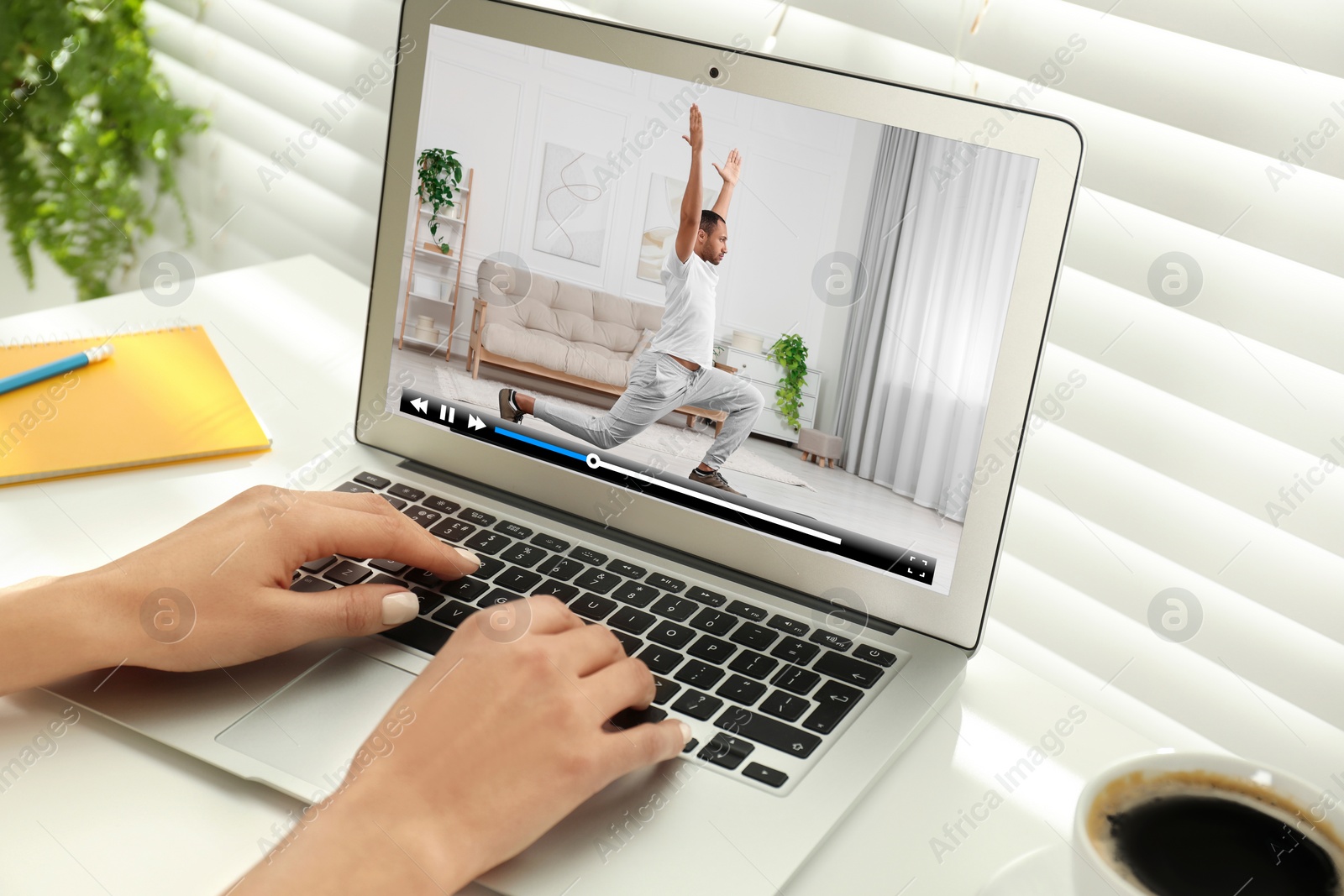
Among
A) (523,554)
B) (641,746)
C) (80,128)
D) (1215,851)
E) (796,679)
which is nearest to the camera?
(1215,851)

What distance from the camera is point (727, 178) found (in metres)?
0.70

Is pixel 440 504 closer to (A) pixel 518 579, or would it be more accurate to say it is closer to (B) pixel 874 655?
(A) pixel 518 579

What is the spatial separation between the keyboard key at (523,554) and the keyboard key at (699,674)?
16cm

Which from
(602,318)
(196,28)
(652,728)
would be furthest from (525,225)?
(196,28)

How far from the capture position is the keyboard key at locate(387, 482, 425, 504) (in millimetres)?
826

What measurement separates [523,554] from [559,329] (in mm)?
176

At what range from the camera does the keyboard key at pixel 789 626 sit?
71 cm

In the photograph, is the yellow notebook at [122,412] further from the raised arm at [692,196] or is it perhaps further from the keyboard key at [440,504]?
the raised arm at [692,196]

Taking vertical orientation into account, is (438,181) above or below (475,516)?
above

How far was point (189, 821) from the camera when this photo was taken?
533 mm

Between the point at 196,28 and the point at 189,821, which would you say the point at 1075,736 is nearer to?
the point at 189,821

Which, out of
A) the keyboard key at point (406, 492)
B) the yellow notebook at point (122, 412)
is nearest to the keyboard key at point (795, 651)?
the keyboard key at point (406, 492)

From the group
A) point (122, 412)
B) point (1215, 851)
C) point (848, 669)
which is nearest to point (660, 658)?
point (848, 669)

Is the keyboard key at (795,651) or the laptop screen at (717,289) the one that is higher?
the laptop screen at (717,289)
